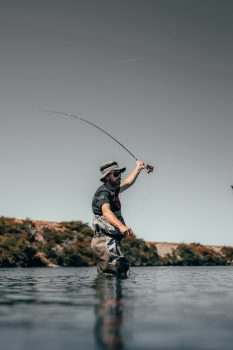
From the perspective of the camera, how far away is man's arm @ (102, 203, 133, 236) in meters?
9.83

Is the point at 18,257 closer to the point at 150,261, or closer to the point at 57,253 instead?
the point at 57,253

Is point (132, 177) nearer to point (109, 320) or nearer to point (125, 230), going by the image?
point (125, 230)

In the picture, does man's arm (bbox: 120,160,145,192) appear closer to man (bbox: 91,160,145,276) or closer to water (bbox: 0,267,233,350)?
man (bbox: 91,160,145,276)

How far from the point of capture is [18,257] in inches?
1741

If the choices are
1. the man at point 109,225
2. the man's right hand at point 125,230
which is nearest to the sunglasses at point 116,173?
the man at point 109,225

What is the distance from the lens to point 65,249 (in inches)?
1988

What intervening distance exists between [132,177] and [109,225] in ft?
5.87

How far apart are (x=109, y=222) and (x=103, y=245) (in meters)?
0.50

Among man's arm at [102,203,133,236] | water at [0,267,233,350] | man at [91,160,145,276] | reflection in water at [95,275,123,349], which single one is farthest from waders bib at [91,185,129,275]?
water at [0,267,233,350]

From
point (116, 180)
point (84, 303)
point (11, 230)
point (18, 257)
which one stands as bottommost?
point (84, 303)

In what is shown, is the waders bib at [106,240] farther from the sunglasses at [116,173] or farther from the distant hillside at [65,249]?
the distant hillside at [65,249]

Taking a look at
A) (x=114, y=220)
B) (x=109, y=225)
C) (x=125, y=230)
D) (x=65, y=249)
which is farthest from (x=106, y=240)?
(x=65, y=249)

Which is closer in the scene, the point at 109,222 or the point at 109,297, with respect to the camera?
the point at 109,297

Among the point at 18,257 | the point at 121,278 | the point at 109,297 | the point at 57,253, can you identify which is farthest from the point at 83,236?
the point at 109,297
